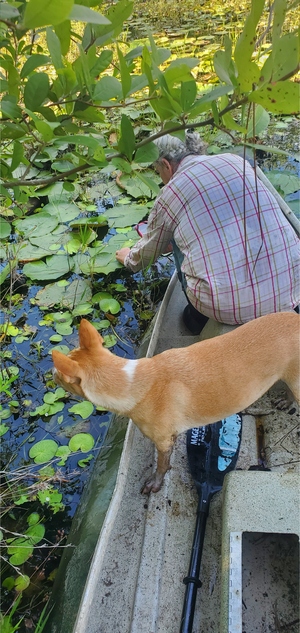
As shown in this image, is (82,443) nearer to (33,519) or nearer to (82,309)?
(33,519)

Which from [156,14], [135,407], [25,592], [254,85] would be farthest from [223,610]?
[156,14]

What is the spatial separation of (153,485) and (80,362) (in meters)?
0.73

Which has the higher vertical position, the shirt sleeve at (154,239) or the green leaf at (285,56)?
the green leaf at (285,56)

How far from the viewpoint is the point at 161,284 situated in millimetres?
4188

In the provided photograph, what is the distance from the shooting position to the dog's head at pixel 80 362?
1.86m

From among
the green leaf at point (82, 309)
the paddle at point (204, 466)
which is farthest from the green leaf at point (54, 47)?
the green leaf at point (82, 309)

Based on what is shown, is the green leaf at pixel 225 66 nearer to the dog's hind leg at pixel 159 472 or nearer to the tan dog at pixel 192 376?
the tan dog at pixel 192 376

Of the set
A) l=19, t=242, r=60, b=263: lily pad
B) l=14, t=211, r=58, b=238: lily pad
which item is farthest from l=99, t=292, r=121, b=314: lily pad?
l=14, t=211, r=58, b=238: lily pad

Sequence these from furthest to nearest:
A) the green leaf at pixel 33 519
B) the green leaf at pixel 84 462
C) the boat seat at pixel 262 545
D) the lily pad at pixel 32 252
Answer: the lily pad at pixel 32 252
the green leaf at pixel 84 462
the green leaf at pixel 33 519
the boat seat at pixel 262 545

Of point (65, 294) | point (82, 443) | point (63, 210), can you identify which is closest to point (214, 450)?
point (82, 443)

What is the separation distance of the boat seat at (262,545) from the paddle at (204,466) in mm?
193

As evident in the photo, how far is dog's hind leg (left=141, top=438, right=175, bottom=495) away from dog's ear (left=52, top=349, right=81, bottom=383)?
62 cm

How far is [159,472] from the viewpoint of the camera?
2.25 metres

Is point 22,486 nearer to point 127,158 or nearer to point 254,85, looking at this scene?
point 127,158
